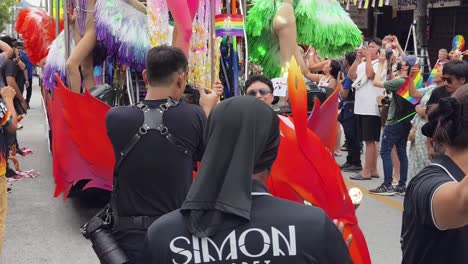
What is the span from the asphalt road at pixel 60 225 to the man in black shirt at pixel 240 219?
3668 mm

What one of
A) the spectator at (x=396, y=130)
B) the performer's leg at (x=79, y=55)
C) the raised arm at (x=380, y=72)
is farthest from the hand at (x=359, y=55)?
the performer's leg at (x=79, y=55)

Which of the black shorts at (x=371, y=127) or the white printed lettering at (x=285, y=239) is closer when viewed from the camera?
the white printed lettering at (x=285, y=239)

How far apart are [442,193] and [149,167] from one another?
1376 mm

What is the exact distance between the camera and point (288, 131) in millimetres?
3168

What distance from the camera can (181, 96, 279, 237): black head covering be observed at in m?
1.73

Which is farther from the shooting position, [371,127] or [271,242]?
[371,127]

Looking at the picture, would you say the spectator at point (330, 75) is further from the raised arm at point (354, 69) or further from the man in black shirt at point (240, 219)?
the man in black shirt at point (240, 219)

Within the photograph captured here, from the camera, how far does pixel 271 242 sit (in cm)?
173

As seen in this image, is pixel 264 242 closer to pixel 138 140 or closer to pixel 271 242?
pixel 271 242

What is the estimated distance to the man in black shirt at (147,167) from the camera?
2.94 metres

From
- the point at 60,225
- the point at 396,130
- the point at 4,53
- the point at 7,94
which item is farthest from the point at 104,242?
the point at 4,53

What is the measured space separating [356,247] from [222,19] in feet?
9.11

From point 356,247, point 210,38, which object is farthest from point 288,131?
point 210,38

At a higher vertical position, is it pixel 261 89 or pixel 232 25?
pixel 232 25
